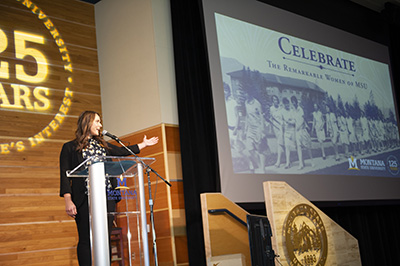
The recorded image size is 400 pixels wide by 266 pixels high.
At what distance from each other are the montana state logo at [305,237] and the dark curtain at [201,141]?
2.47ft

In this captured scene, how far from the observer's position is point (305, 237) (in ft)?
13.9

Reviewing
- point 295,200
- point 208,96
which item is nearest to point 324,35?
point 208,96

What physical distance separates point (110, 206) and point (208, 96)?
8.32ft

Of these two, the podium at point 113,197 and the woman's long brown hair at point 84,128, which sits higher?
the woman's long brown hair at point 84,128

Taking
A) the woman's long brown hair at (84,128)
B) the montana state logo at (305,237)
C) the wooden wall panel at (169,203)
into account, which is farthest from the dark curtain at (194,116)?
the woman's long brown hair at (84,128)

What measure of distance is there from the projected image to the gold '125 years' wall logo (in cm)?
175

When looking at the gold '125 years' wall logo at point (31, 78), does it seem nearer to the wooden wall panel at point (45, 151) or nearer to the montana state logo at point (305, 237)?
the wooden wall panel at point (45, 151)

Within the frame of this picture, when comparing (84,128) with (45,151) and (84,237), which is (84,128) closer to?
(84,237)

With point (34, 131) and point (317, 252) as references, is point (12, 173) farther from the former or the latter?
point (317, 252)

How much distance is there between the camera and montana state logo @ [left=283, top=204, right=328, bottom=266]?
4074 millimetres

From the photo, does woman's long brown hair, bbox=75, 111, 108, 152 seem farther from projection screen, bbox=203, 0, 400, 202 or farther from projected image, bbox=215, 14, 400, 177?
projected image, bbox=215, 14, 400, 177

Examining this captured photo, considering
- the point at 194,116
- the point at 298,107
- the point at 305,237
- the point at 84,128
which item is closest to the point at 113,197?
the point at 84,128

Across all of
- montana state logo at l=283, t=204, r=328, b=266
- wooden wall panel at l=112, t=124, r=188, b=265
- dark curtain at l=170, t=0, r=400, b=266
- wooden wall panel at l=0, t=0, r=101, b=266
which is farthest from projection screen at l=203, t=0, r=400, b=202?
wooden wall panel at l=0, t=0, r=101, b=266

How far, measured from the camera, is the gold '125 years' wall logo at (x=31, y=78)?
4.78 metres
